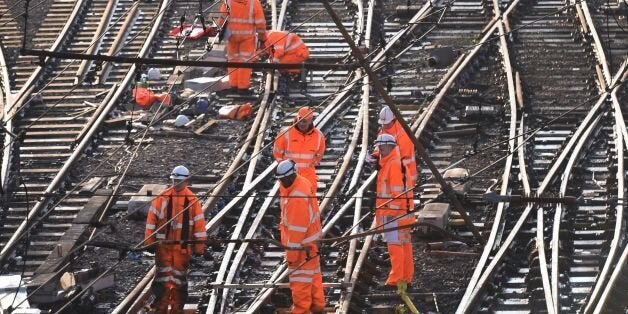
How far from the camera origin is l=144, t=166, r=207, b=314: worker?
1588 centimetres

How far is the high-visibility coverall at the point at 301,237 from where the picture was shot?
51.5 feet

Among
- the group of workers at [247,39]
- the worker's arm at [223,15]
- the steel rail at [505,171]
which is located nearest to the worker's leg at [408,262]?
the steel rail at [505,171]

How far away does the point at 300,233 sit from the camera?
15.7 meters

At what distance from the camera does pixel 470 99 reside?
22.9 m

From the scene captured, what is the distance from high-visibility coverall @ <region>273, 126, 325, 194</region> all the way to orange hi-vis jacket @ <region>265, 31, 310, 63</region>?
603cm

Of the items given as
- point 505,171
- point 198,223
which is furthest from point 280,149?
point 505,171

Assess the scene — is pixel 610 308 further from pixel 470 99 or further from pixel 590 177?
pixel 470 99

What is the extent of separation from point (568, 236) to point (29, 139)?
8.00 m

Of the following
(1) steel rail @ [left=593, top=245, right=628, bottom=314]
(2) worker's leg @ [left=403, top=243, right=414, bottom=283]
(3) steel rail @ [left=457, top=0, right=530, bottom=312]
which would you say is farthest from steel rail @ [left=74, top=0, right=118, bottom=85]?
(1) steel rail @ [left=593, top=245, right=628, bottom=314]

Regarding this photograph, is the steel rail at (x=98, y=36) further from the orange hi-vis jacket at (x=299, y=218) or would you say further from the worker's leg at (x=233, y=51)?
the orange hi-vis jacket at (x=299, y=218)

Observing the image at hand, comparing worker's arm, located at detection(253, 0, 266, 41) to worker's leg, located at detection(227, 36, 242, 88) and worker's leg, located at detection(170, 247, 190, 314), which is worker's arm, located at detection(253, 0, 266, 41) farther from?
worker's leg, located at detection(170, 247, 190, 314)

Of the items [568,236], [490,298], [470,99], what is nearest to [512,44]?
[470,99]

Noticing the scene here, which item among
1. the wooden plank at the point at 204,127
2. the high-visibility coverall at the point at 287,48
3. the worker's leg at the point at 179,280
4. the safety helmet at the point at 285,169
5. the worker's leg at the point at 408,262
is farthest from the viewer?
the high-visibility coverall at the point at 287,48

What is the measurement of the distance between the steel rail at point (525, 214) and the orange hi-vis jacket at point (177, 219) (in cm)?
280
